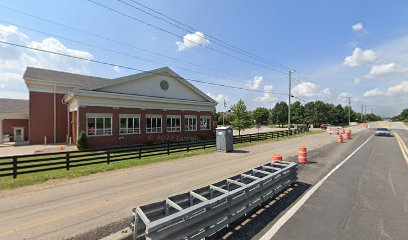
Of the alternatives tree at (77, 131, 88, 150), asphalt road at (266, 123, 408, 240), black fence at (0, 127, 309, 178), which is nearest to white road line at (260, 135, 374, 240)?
asphalt road at (266, 123, 408, 240)

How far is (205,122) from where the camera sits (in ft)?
108

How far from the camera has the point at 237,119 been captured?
119ft

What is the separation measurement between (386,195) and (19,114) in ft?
124

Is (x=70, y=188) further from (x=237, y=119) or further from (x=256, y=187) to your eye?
(x=237, y=119)

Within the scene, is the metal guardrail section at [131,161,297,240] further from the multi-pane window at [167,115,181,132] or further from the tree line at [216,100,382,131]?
the tree line at [216,100,382,131]

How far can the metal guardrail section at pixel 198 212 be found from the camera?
3.94m

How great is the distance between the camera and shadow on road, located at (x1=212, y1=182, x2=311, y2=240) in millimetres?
4871

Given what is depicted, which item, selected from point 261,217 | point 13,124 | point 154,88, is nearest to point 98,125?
point 154,88

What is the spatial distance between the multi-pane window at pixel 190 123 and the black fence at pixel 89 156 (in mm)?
8290

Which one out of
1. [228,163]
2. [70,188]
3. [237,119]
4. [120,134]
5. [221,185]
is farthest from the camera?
[237,119]

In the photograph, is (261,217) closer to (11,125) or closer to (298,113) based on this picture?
(11,125)

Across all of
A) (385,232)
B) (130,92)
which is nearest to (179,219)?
(385,232)

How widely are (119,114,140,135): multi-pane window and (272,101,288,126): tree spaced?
76098 mm

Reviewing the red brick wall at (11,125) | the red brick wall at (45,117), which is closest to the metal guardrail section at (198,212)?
the red brick wall at (45,117)
